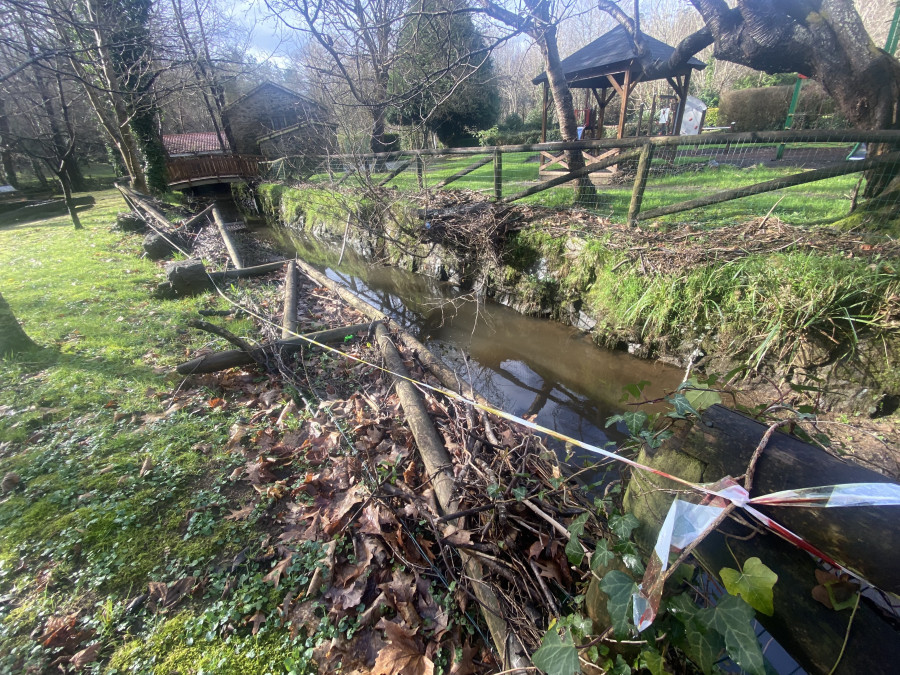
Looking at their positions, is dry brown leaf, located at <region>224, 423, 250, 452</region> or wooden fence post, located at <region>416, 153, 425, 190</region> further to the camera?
wooden fence post, located at <region>416, 153, 425, 190</region>

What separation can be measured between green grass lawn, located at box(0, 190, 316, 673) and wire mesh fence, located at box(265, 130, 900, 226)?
4990 mm

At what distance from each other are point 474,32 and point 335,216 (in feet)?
39.9

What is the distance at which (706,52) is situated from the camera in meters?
24.9

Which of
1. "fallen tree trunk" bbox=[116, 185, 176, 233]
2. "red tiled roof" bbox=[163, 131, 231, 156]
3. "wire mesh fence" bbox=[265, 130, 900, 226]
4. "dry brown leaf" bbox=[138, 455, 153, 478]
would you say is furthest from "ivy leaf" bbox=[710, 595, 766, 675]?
"red tiled roof" bbox=[163, 131, 231, 156]

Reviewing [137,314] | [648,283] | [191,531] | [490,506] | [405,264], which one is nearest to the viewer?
[490,506]

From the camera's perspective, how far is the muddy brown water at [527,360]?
4.21m

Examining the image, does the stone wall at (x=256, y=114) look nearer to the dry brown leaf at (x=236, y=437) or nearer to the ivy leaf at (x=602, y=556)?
the dry brown leaf at (x=236, y=437)

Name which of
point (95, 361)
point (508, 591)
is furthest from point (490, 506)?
point (95, 361)

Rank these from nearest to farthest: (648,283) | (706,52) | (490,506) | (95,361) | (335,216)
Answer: (490,506), (95,361), (648,283), (335,216), (706,52)

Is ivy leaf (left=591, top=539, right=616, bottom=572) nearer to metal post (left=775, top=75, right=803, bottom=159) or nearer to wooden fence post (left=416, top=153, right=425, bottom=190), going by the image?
wooden fence post (left=416, top=153, right=425, bottom=190)

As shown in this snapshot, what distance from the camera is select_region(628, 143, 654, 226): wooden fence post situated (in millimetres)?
5140

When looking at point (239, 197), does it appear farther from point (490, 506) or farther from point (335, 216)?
point (490, 506)

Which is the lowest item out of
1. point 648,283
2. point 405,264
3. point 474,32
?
point 405,264

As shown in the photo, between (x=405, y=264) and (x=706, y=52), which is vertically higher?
(x=706, y=52)
